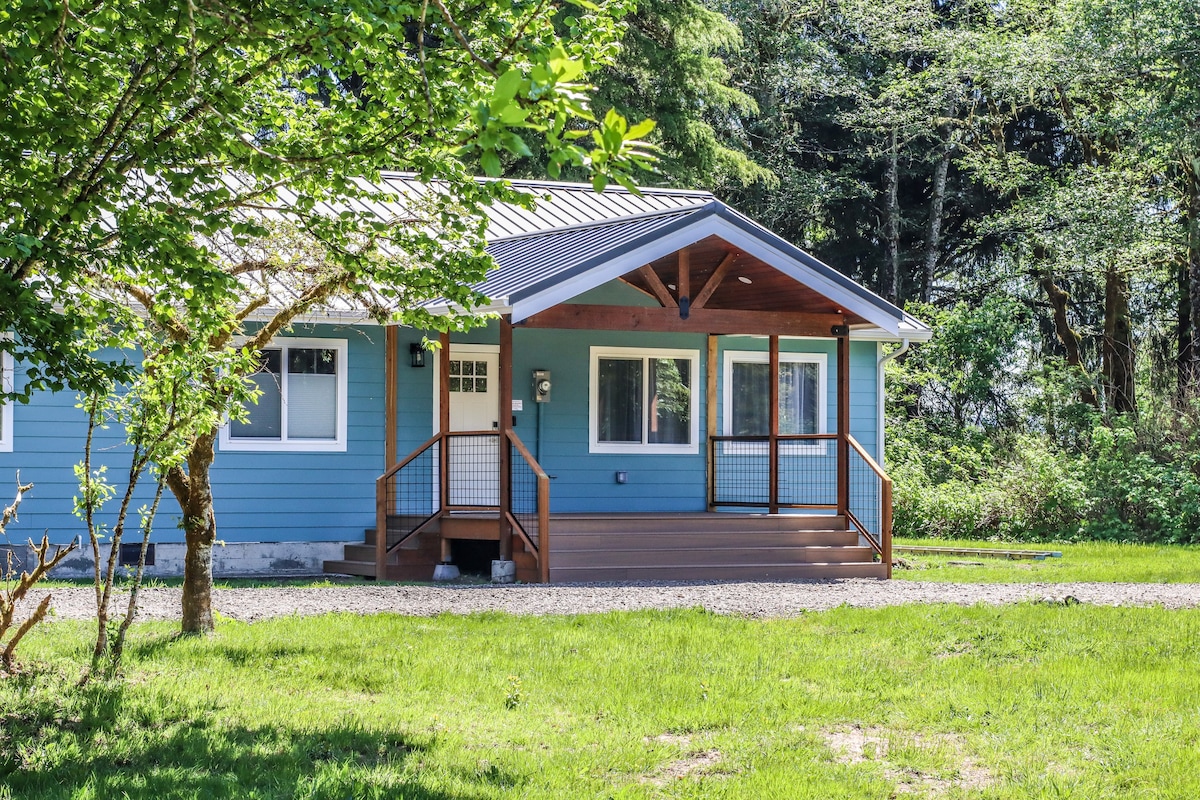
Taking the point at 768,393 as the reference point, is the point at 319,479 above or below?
below

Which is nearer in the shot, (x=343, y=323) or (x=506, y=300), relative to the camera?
(x=506, y=300)

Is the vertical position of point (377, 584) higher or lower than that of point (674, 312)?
lower

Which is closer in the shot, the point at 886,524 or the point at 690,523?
the point at 886,524

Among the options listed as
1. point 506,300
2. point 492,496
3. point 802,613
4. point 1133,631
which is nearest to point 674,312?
point 506,300

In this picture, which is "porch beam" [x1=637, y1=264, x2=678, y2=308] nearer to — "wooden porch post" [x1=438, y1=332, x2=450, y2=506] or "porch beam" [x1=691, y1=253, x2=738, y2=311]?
"porch beam" [x1=691, y1=253, x2=738, y2=311]

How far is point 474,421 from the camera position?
14562 millimetres

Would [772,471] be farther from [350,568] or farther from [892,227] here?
[892,227]

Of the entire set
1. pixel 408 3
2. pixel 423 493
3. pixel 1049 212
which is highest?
pixel 1049 212

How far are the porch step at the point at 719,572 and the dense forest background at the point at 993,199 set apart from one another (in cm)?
674

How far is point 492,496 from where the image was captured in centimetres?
1401

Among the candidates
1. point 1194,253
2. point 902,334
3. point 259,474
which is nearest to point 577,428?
point 259,474

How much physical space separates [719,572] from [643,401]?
3.23 meters

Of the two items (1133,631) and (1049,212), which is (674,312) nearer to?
(1133,631)

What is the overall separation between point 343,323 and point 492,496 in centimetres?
244
